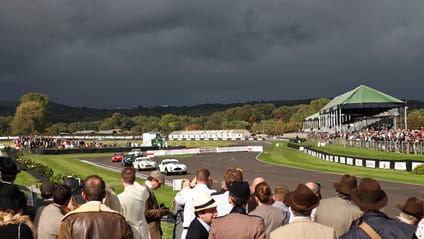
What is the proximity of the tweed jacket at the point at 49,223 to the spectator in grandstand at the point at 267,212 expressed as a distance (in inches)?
102

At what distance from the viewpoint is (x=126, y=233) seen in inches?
221

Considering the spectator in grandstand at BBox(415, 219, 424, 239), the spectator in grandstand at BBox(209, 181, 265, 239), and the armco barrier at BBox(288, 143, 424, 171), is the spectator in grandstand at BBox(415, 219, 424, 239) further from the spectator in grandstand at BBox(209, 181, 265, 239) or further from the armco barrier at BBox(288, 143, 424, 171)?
the armco barrier at BBox(288, 143, 424, 171)

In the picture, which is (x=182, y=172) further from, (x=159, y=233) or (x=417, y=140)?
(x=159, y=233)

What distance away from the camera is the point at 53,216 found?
260 inches

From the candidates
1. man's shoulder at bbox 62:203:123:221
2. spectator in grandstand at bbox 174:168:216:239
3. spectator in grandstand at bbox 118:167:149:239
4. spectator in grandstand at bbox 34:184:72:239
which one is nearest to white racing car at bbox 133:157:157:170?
spectator in grandstand at bbox 174:168:216:239

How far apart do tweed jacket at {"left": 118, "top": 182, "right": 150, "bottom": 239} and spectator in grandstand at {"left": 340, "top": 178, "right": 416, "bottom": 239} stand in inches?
136

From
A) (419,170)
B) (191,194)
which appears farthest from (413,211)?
(419,170)

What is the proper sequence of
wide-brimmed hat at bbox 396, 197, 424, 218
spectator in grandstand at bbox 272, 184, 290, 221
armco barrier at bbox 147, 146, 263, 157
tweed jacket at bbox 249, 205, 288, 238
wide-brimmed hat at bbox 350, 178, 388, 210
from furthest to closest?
armco barrier at bbox 147, 146, 263, 157 → spectator in grandstand at bbox 272, 184, 290, 221 → tweed jacket at bbox 249, 205, 288, 238 → wide-brimmed hat at bbox 396, 197, 424, 218 → wide-brimmed hat at bbox 350, 178, 388, 210

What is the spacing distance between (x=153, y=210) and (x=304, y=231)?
150 inches

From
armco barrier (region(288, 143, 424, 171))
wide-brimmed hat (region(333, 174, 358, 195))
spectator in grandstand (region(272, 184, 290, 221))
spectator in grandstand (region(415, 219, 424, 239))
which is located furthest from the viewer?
armco barrier (region(288, 143, 424, 171))

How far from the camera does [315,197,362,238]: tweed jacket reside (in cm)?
691

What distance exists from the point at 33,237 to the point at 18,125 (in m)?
152

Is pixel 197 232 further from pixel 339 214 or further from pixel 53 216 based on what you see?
pixel 339 214

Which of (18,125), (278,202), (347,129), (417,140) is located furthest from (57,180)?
(18,125)
